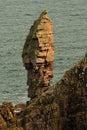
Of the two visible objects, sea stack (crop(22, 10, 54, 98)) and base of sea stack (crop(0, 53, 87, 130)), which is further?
sea stack (crop(22, 10, 54, 98))

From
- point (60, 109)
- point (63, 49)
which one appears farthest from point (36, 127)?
point (63, 49)

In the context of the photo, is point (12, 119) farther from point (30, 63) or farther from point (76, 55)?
point (76, 55)

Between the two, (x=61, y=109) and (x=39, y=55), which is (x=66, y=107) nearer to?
(x=61, y=109)

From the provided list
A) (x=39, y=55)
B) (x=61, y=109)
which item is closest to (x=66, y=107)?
(x=61, y=109)

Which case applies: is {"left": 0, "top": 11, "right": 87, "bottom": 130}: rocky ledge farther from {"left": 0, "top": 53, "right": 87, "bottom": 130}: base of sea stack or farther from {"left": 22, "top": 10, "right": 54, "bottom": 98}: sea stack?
{"left": 22, "top": 10, "right": 54, "bottom": 98}: sea stack

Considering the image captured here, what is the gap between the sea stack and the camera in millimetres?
72250

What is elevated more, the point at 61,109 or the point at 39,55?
the point at 61,109

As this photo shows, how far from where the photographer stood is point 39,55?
72438mm

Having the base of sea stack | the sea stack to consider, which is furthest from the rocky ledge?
the sea stack

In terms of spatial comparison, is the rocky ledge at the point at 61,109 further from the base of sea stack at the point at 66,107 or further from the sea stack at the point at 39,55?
the sea stack at the point at 39,55

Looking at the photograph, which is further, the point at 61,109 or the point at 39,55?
the point at 39,55

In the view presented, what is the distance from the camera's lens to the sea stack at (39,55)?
2844 inches

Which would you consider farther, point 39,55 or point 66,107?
point 39,55

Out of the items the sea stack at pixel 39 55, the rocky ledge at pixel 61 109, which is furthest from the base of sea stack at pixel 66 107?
the sea stack at pixel 39 55
